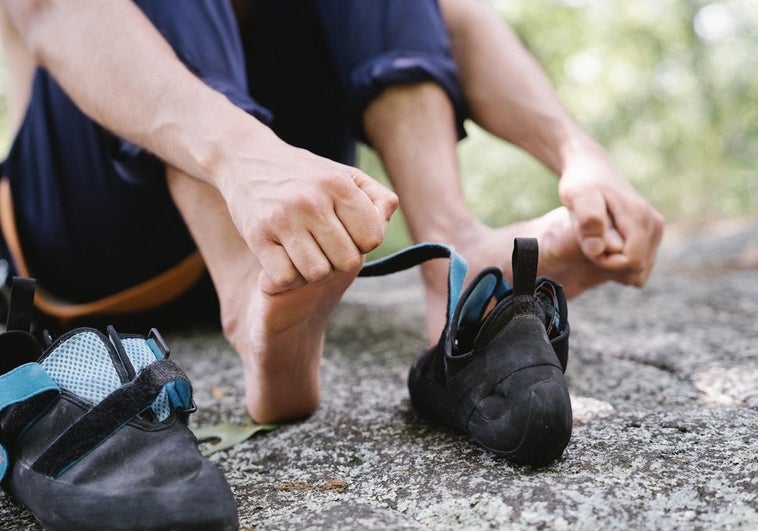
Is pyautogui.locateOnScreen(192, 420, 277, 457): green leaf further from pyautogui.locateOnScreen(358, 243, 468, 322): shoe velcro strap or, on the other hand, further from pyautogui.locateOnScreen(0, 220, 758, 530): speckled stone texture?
pyautogui.locateOnScreen(358, 243, 468, 322): shoe velcro strap

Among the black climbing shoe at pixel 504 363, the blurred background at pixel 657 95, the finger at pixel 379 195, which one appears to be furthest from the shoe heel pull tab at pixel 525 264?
the blurred background at pixel 657 95

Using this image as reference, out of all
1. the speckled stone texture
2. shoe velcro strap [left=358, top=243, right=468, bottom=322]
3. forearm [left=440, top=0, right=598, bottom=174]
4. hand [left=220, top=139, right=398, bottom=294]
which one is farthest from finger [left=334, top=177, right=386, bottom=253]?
forearm [left=440, top=0, right=598, bottom=174]

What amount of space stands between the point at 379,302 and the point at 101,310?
787mm

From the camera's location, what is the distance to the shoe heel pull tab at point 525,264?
0.67 meters

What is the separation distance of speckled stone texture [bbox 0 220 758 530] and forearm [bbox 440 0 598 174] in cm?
35

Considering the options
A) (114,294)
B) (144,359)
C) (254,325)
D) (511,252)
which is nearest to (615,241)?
(511,252)

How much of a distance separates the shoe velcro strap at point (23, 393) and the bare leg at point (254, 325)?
0.76ft

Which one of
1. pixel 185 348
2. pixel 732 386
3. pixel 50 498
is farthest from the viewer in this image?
pixel 185 348

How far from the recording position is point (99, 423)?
0.56 m

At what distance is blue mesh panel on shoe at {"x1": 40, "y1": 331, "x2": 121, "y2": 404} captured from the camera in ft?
1.96

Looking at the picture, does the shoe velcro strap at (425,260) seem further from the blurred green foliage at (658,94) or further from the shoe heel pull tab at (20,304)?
the blurred green foliage at (658,94)

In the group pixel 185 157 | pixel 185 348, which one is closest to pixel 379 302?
pixel 185 348

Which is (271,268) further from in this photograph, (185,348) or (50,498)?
(185,348)

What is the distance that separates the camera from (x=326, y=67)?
4.01 ft
